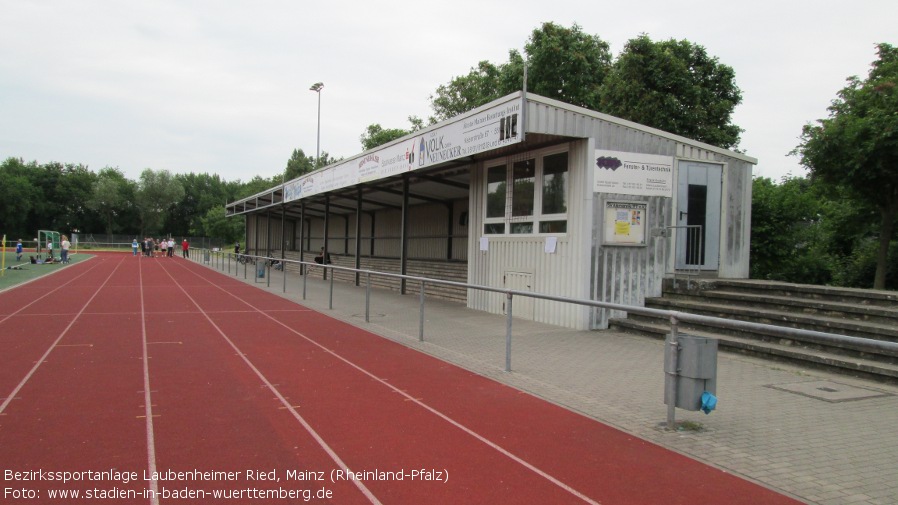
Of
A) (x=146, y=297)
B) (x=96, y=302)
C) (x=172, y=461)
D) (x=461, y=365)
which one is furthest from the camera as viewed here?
(x=146, y=297)

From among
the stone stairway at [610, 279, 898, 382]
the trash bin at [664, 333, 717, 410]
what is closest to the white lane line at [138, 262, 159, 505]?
the trash bin at [664, 333, 717, 410]

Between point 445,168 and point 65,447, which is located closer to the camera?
point 65,447

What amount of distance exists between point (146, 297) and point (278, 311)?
17.7 feet

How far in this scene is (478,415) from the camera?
5.79 meters

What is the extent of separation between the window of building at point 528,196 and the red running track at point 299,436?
519 cm

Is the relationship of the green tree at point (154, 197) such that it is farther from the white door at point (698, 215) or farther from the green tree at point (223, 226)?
the white door at point (698, 215)

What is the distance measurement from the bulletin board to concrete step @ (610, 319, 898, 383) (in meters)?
2.14

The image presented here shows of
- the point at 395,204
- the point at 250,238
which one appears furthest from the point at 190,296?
the point at 250,238

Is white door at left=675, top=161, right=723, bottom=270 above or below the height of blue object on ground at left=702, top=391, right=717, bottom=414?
above

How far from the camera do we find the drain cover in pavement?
6.58 metres

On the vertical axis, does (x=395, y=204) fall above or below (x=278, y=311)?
above

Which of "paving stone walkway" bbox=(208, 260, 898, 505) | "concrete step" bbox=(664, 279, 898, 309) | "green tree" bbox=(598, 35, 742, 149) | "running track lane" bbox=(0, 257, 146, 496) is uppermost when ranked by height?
"green tree" bbox=(598, 35, 742, 149)

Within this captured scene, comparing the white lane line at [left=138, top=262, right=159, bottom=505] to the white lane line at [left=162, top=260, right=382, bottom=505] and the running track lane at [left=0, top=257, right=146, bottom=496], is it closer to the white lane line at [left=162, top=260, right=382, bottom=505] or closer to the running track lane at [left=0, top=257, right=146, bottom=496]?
the running track lane at [left=0, top=257, right=146, bottom=496]

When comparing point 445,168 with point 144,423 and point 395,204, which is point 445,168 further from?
point 144,423
